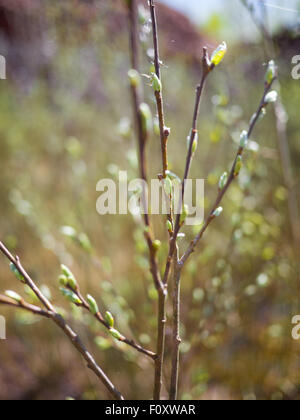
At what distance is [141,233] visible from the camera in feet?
2.78

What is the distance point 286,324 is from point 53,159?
268 centimetres

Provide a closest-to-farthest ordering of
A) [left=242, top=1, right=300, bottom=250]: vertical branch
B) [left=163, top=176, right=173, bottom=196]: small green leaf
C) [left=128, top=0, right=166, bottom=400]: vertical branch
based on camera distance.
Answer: [left=128, top=0, right=166, bottom=400]: vertical branch < [left=163, top=176, right=173, bottom=196]: small green leaf < [left=242, top=1, right=300, bottom=250]: vertical branch

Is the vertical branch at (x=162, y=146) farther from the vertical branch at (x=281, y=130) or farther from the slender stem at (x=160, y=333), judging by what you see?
the vertical branch at (x=281, y=130)

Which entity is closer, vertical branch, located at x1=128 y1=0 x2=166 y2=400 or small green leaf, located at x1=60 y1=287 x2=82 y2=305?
vertical branch, located at x1=128 y1=0 x2=166 y2=400

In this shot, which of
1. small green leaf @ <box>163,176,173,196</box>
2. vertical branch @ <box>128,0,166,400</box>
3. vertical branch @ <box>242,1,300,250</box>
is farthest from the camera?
vertical branch @ <box>242,1,300,250</box>

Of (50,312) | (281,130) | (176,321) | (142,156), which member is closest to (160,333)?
(176,321)

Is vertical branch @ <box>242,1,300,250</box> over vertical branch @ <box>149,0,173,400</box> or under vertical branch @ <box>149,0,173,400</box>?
over

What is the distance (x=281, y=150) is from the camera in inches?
41.7

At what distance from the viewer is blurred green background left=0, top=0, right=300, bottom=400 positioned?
85cm

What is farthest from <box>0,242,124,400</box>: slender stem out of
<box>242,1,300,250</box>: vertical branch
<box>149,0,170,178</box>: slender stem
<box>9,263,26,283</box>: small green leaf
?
<box>242,1,300,250</box>: vertical branch

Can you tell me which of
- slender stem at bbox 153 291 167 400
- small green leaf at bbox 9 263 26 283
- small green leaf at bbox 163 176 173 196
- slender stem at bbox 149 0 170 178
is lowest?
slender stem at bbox 153 291 167 400

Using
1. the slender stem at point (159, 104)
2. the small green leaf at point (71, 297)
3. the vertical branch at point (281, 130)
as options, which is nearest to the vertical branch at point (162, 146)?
the slender stem at point (159, 104)

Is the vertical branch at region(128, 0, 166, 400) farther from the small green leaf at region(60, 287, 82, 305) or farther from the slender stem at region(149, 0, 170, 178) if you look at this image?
→ the small green leaf at region(60, 287, 82, 305)
